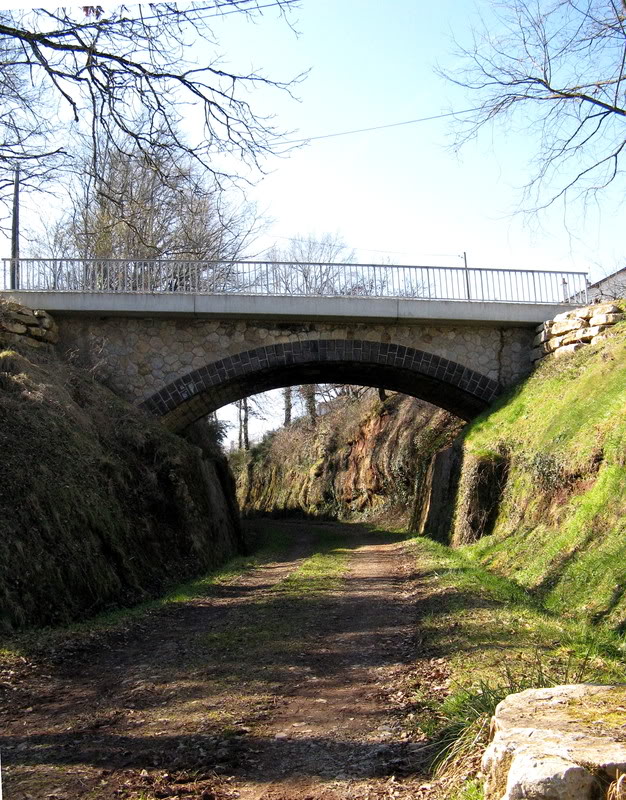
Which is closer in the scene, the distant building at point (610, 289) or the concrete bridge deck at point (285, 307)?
the concrete bridge deck at point (285, 307)

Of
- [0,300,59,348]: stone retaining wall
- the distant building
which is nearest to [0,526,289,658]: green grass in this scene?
[0,300,59,348]: stone retaining wall

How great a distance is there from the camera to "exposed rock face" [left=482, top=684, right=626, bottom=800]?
2.44m

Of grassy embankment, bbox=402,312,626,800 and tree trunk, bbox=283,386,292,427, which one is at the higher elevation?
tree trunk, bbox=283,386,292,427

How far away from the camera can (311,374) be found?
62.4 feet

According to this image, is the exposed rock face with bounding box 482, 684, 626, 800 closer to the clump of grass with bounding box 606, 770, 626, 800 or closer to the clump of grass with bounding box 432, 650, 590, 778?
the clump of grass with bounding box 606, 770, 626, 800

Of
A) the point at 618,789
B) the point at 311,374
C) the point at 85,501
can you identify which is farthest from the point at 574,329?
the point at 618,789

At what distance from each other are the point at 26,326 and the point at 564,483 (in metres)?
11.0

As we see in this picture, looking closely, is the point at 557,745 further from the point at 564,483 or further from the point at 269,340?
the point at 269,340

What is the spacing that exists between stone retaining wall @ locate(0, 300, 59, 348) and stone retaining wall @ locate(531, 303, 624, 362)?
1149 cm

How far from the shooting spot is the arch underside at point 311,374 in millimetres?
16672

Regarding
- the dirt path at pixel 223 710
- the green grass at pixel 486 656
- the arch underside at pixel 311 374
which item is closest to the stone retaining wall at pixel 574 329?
the arch underside at pixel 311 374

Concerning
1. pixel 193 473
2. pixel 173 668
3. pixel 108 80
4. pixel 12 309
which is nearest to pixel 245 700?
pixel 173 668

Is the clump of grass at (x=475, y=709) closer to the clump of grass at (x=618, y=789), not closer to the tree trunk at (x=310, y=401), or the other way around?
the clump of grass at (x=618, y=789)

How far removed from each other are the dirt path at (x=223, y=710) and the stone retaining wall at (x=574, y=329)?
32.6 feet
